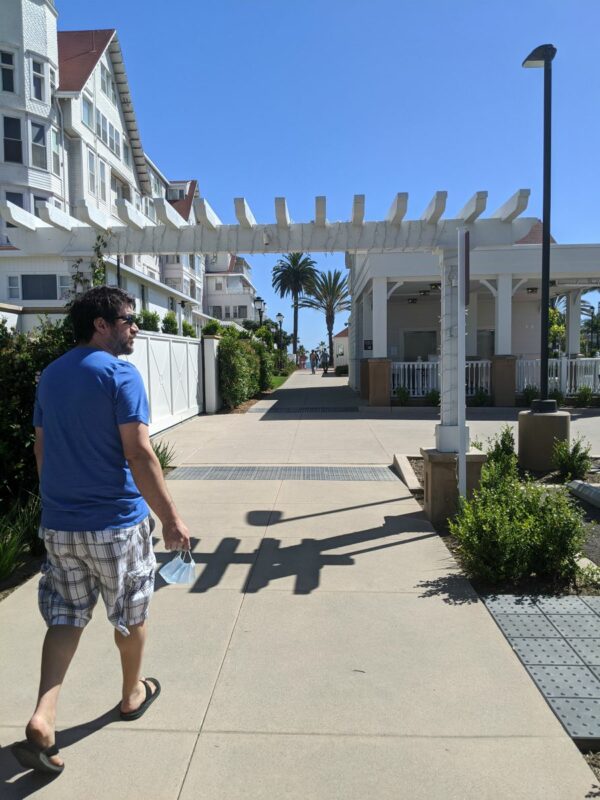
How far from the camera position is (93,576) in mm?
2586

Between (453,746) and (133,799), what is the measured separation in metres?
1.28

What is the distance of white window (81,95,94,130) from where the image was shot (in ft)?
86.8

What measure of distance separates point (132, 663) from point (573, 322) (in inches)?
814

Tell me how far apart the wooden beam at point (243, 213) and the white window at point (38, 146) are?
67.4ft

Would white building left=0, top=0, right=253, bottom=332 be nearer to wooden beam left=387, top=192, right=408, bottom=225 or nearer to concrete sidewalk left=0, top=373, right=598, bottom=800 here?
wooden beam left=387, top=192, right=408, bottom=225

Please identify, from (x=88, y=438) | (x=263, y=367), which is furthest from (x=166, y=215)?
(x=263, y=367)

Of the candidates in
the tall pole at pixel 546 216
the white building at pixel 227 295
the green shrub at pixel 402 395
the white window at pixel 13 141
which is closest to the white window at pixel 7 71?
the white window at pixel 13 141

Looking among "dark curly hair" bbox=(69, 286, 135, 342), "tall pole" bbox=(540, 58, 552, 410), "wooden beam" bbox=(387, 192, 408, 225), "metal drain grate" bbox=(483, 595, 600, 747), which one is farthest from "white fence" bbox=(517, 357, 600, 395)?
"dark curly hair" bbox=(69, 286, 135, 342)

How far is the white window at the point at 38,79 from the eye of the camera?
23.6m

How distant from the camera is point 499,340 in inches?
674

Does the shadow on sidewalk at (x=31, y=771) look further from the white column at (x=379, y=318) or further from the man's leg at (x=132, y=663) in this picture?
the white column at (x=379, y=318)

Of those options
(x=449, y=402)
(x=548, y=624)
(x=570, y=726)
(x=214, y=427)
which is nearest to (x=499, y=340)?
(x=214, y=427)

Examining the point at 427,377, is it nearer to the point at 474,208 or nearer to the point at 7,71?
the point at 474,208

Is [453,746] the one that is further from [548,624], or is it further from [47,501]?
[47,501]
